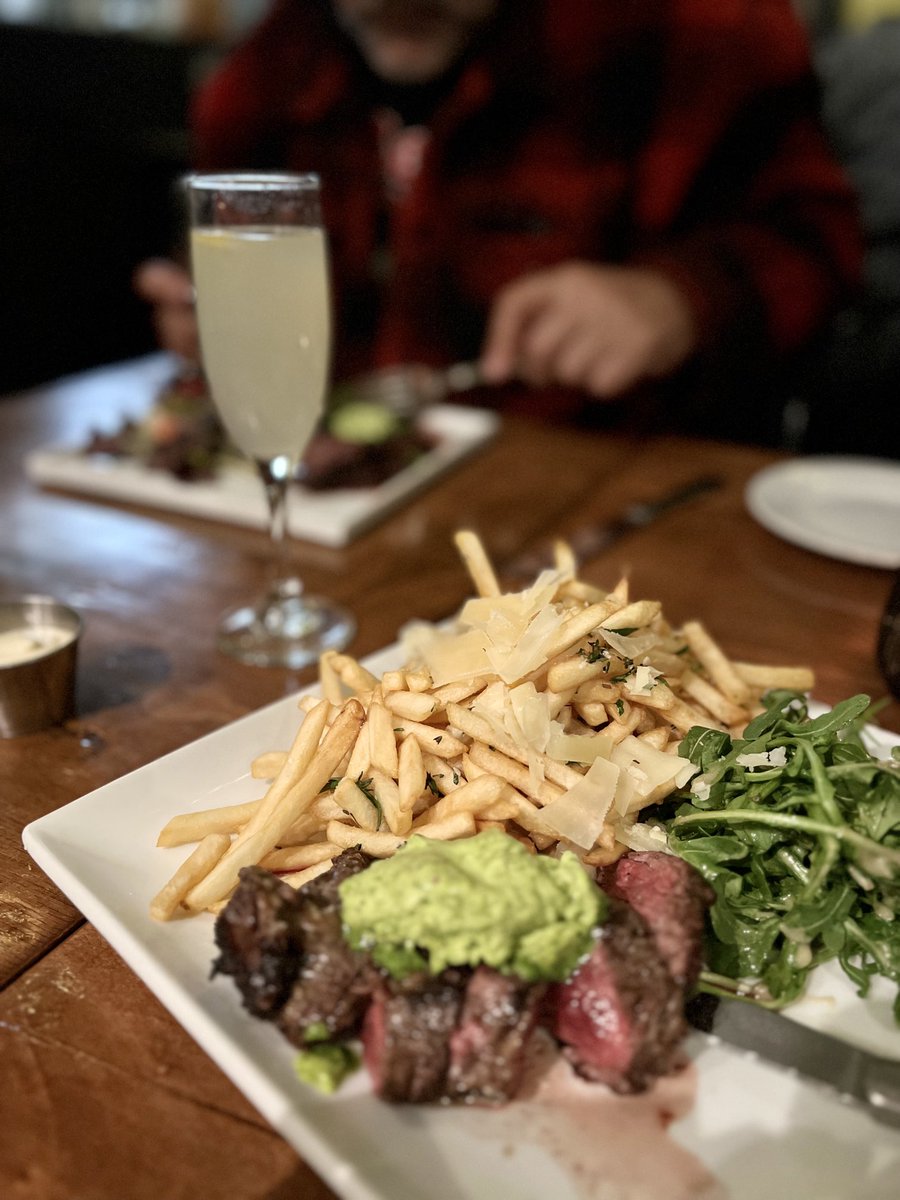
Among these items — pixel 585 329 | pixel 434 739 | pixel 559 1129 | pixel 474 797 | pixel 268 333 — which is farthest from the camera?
pixel 585 329

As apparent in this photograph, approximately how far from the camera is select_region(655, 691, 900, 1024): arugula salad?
1.23 metres

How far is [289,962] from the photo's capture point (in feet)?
3.59

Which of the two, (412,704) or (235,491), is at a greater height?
(412,704)

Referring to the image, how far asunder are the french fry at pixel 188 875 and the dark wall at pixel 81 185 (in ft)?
20.1

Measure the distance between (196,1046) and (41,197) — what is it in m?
7.15

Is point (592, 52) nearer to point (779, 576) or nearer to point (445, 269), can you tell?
point (445, 269)

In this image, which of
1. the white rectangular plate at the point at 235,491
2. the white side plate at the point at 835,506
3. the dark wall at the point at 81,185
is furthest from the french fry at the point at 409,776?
the dark wall at the point at 81,185

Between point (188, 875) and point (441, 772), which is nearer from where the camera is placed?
point (188, 875)

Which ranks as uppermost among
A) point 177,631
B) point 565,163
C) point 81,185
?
point 565,163

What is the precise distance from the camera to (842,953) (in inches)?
49.2

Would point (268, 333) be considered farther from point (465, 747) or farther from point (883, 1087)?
point (883, 1087)

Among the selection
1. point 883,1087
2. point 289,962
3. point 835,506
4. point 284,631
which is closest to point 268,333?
point 284,631

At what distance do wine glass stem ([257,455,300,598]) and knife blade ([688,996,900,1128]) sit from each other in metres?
1.41

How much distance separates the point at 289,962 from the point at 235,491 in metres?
2.06
